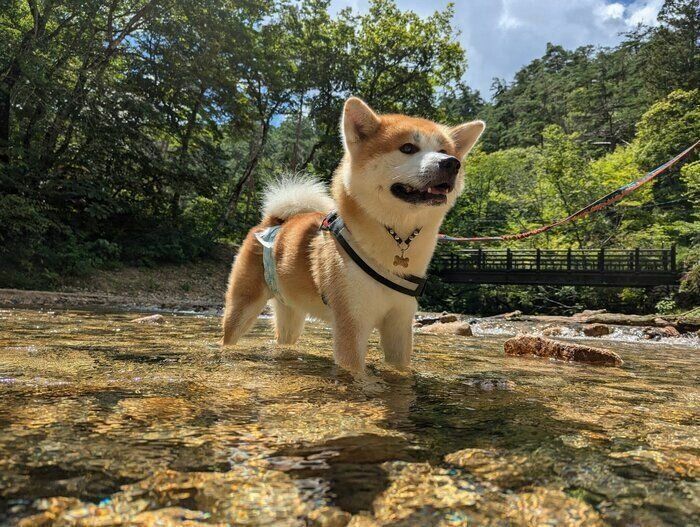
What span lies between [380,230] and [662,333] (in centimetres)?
880

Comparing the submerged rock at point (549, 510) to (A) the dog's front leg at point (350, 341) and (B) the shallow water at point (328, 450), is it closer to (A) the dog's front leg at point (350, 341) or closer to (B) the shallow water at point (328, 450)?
(B) the shallow water at point (328, 450)

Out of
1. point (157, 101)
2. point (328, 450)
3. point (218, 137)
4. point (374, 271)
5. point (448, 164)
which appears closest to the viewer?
point (328, 450)

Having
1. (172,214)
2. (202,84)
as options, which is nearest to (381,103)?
(202,84)

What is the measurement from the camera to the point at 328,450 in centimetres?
134

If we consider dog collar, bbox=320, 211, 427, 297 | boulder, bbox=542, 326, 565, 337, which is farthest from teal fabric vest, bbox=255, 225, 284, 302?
boulder, bbox=542, 326, 565, 337

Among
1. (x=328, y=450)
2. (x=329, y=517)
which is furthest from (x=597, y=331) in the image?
(x=329, y=517)

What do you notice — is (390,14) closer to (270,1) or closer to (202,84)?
(270,1)

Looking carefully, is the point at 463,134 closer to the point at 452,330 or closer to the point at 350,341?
the point at 350,341

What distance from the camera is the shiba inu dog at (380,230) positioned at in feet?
9.21

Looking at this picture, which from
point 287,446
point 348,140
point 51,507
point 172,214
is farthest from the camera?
point 172,214

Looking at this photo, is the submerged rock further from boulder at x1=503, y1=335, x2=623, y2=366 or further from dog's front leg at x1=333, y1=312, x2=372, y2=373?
boulder at x1=503, y1=335, x2=623, y2=366

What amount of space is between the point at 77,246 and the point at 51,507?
16166mm

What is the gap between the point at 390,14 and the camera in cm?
2414

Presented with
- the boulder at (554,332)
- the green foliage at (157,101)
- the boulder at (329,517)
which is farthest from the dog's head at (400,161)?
the green foliage at (157,101)
